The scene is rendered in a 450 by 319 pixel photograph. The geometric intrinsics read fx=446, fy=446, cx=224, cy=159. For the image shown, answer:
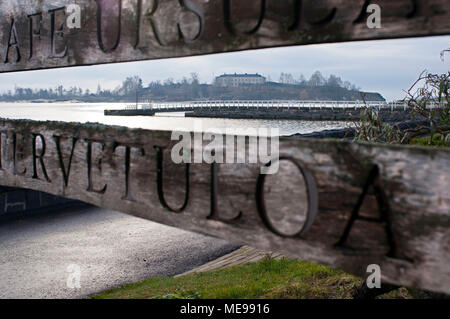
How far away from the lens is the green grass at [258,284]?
462 centimetres

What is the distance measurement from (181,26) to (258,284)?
14.0 feet

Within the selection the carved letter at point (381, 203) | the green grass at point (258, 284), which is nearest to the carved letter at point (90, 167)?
the carved letter at point (381, 203)

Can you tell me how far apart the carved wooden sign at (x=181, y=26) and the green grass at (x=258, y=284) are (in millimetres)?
3278

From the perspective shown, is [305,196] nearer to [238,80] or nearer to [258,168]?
[258,168]

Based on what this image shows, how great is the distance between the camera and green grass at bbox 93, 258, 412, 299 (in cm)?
462

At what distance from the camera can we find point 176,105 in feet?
307

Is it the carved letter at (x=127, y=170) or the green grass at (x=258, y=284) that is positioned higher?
the carved letter at (x=127, y=170)

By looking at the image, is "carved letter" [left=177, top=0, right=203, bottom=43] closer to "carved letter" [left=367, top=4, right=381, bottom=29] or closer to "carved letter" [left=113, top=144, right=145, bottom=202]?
"carved letter" [left=113, top=144, right=145, bottom=202]

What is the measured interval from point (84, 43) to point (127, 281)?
→ 5246 mm

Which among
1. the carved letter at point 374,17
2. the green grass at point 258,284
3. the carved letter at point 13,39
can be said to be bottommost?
the green grass at point 258,284

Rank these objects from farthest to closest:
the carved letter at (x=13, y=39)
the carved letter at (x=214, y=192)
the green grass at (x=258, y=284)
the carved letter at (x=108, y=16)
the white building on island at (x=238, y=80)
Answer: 1. the white building on island at (x=238, y=80)
2. the green grass at (x=258, y=284)
3. the carved letter at (x=13, y=39)
4. the carved letter at (x=108, y=16)
5. the carved letter at (x=214, y=192)

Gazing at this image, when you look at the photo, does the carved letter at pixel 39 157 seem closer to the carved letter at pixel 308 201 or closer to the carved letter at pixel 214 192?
the carved letter at pixel 214 192

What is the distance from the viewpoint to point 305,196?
1032mm

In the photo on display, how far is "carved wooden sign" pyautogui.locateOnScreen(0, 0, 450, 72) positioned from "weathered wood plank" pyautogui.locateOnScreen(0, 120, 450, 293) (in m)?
0.26
